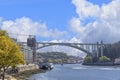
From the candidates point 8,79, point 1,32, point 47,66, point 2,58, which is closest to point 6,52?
point 2,58

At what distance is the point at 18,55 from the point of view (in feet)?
224

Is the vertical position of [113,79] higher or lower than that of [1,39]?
lower

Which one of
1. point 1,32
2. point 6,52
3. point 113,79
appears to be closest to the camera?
point 6,52

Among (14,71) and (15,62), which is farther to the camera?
(14,71)

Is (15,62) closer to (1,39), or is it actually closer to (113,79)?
(1,39)

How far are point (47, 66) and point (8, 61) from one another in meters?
125

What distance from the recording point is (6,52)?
65500 mm

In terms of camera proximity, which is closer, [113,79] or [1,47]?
[1,47]

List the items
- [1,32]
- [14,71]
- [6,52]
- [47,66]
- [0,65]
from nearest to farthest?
1. [6,52]
2. [0,65]
3. [1,32]
4. [14,71]
5. [47,66]

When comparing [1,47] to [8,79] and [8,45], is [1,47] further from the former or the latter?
[8,79]

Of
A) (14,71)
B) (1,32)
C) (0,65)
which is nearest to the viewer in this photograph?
(0,65)

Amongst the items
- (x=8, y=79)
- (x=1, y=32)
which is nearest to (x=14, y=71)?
(x=1, y=32)

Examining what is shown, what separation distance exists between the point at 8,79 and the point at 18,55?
210 inches

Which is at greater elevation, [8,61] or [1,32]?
[1,32]
